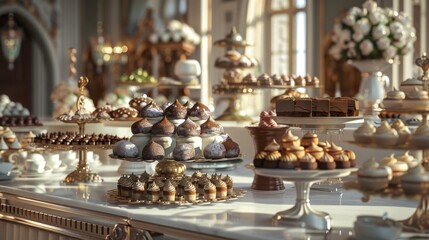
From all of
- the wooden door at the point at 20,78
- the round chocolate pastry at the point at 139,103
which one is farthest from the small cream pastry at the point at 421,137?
the wooden door at the point at 20,78

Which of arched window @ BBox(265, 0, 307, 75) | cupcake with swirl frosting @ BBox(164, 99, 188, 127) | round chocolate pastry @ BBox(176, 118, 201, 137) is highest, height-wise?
arched window @ BBox(265, 0, 307, 75)

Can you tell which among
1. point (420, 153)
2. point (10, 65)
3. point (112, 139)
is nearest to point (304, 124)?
A: point (420, 153)

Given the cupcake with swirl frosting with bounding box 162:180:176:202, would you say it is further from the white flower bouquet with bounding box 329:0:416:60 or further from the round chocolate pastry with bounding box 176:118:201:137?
the white flower bouquet with bounding box 329:0:416:60

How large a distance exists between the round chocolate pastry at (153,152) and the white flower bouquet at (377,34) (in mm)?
1986

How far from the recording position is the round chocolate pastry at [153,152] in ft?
10.1

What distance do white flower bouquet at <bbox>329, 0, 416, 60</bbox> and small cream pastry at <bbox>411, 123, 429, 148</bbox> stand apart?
2.25m

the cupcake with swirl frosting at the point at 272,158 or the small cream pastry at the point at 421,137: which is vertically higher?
the small cream pastry at the point at 421,137

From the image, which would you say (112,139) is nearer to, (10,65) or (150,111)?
(150,111)

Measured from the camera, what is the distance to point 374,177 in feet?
7.59

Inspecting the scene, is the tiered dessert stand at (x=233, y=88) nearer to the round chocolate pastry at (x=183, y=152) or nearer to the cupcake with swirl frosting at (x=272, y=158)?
the round chocolate pastry at (x=183, y=152)

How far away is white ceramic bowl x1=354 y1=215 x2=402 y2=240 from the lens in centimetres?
220

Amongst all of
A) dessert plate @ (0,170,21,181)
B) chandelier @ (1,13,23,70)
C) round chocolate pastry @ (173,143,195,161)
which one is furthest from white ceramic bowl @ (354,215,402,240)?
chandelier @ (1,13,23,70)

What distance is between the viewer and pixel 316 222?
2.51m

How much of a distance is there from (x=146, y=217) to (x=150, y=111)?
781mm
